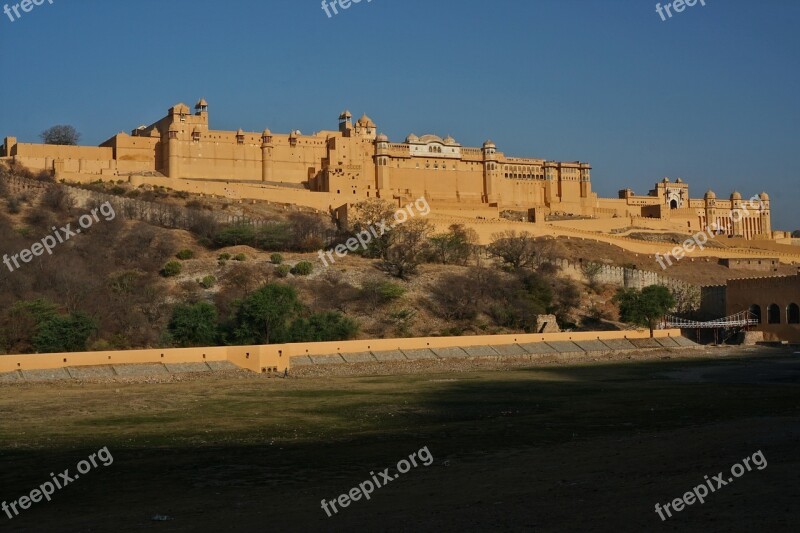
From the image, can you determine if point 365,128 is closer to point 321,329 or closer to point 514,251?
point 514,251

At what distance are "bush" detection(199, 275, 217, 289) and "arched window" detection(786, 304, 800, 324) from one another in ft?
86.6

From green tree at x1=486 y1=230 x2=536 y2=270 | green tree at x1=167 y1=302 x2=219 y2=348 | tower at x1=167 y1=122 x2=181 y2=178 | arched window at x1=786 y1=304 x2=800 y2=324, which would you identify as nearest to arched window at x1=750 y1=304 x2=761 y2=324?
arched window at x1=786 y1=304 x2=800 y2=324

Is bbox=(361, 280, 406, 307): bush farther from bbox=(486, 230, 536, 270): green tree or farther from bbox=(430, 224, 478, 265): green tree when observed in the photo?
bbox=(486, 230, 536, 270): green tree

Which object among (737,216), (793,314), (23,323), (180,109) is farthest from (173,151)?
(737,216)

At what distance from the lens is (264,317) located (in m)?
37.3

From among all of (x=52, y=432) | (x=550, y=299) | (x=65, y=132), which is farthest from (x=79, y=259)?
(x=65, y=132)

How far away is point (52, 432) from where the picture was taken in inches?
720

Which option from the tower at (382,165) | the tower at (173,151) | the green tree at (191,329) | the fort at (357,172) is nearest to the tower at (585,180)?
the fort at (357,172)

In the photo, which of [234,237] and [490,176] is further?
[490,176]

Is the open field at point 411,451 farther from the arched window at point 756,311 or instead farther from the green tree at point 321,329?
the arched window at point 756,311

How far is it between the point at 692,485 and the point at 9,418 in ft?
48.0

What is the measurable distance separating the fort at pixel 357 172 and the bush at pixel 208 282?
761 inches

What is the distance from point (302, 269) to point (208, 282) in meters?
5.08

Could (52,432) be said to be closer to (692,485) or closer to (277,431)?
(277,431)
